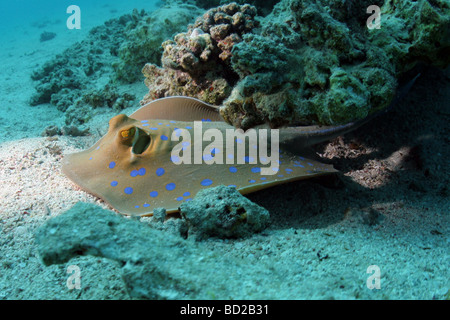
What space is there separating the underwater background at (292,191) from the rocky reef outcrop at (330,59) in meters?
0.01

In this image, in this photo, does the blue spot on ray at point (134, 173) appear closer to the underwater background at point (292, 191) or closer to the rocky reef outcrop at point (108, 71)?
the underwater background at point (292, 191)

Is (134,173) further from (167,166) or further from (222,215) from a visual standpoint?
(222,215)

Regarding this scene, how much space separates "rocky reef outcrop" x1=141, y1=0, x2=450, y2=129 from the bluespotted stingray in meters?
0.49

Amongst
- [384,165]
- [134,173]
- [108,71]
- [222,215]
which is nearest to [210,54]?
[134,173]

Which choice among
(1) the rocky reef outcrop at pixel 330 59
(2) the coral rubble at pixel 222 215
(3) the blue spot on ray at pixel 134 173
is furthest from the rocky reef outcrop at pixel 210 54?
(2) the coral rubble at pixel 222 215

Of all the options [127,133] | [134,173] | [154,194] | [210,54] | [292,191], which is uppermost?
[210,54]

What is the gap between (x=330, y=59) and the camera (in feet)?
9.84

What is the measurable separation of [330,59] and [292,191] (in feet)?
5.62

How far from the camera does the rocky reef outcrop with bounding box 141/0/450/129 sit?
9.39ft

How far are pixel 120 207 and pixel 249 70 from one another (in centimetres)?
205

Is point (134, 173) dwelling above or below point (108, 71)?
below

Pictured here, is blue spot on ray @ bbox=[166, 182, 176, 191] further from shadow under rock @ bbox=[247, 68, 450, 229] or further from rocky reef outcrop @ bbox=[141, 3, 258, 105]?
rocky reef outcrop @ bbox=[141, 3, 258, 105]

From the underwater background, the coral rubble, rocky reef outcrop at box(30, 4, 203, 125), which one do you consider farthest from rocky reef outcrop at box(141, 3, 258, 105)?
the coral rubble

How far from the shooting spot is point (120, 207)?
3133 millimetres
